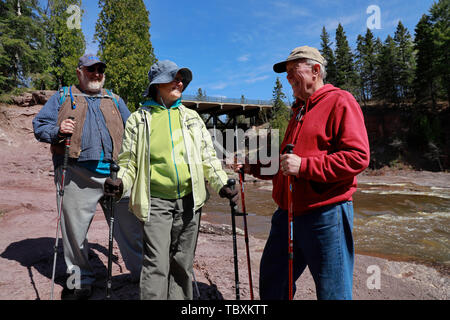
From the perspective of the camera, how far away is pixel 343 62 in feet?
161

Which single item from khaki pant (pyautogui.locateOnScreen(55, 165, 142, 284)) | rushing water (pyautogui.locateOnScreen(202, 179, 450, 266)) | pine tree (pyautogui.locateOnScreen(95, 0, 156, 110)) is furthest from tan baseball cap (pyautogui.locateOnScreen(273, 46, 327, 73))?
pine tree (pyautogui.locateOnScreen(95, 0, 156, 110))

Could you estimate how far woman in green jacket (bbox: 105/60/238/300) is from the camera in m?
2.24

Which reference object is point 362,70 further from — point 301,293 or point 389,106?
point 301,293

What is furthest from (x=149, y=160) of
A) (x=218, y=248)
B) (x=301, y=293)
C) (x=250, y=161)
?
(x=218, y=248)

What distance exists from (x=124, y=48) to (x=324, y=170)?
19522 mm

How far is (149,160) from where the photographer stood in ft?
7.61

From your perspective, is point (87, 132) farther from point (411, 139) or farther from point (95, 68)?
point (411, 139)

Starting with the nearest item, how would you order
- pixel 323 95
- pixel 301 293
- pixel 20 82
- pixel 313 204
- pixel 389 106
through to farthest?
pixel 313 204 → pixel 323 95 → pixel 301 293 → pixel 20 82 → pixel 389 106

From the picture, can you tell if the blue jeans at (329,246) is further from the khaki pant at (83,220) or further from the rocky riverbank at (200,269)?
the khaki pant at (83,220)

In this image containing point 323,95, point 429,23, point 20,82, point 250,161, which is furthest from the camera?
point 429,23

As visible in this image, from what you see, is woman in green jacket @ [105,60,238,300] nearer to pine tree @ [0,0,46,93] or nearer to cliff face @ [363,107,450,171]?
pine tree @ [0,0,46,93]

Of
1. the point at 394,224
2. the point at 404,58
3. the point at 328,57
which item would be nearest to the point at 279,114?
the point at 328,57

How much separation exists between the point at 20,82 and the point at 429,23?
4545 centimetres
